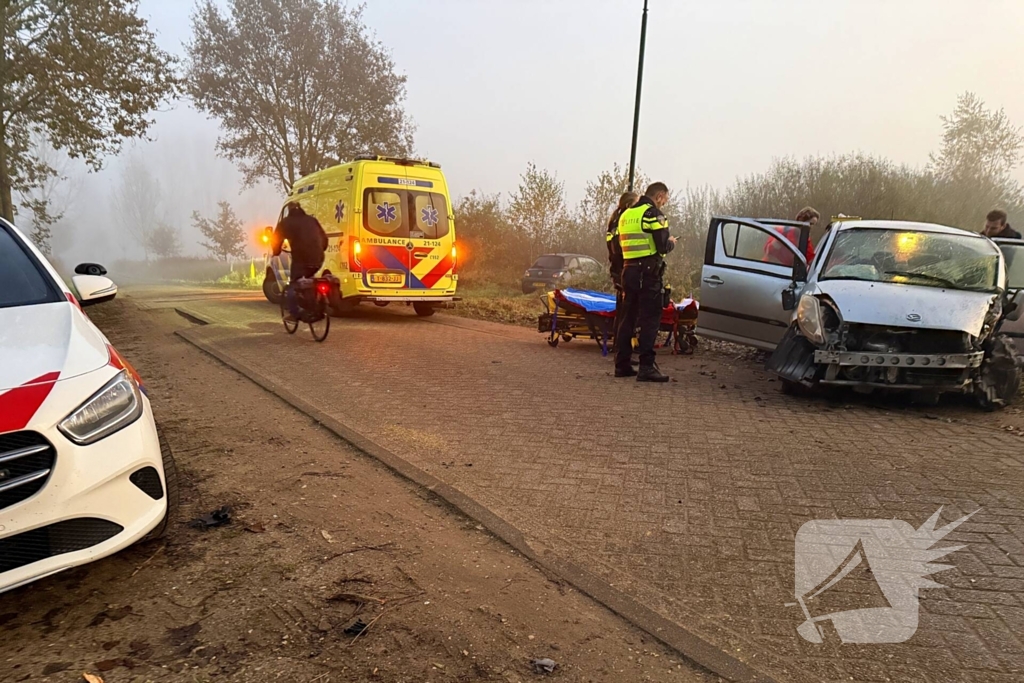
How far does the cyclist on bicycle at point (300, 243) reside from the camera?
8703 millimetres

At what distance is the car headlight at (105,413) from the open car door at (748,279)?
20.1 feet

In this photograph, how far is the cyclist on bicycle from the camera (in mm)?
8703

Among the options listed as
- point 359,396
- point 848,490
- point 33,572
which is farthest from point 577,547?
point 359,396

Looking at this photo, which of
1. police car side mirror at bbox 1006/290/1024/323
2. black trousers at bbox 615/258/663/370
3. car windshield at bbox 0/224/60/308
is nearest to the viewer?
car windshield at bbox 0/224/60/308

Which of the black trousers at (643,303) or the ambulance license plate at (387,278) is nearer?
the black trousers at (643,303)

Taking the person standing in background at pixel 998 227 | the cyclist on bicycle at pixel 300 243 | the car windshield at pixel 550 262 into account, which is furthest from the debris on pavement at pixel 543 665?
the car windshield at pixel 550 262

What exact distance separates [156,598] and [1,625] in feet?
1.70

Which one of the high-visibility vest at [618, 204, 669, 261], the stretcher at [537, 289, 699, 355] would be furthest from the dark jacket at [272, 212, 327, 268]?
the high-visibility vest at [618, 204, 669, 261]

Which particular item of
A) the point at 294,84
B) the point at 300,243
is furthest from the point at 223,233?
the point at 300,243

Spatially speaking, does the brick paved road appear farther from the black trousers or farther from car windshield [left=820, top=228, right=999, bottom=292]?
car windshield [left=820, top=228, right=999, bottom=292]

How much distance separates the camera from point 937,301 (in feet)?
17.5

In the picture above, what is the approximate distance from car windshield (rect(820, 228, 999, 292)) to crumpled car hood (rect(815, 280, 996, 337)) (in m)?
0.19

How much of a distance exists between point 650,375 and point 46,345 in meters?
5.24

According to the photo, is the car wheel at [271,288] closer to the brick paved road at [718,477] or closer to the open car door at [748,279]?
the brick paved road at [718,477]
